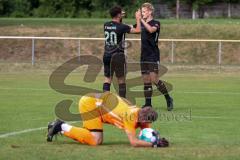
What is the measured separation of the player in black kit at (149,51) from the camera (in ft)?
55.2

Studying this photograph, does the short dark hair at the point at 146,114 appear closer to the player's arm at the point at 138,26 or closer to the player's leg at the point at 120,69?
the player's arm at the point at 138,26

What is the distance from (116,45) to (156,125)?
3.13 metres

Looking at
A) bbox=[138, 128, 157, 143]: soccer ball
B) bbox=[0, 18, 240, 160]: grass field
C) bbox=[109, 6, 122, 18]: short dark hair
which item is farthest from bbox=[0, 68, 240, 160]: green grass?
bbox=[109, 6, 122, 18]: short dark hair

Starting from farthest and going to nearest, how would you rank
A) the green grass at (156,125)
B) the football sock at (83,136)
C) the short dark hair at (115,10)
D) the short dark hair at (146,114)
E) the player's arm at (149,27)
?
the short dark hair at (115,10) < the player's arm at (149,27) < the football sock at (83,136) < the short dark hair at (146,114) < the green grass at (156,125)

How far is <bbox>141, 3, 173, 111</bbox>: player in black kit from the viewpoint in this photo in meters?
16.8

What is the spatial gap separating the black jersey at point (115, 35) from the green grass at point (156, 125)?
1.61 metres

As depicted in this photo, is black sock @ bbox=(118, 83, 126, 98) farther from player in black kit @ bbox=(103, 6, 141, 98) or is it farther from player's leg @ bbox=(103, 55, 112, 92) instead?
player's leg @ bbox=(103, 55, 112, 92)

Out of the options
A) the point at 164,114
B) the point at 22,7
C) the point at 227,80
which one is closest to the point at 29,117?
the point at 164,114

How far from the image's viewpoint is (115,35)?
1694 centimetres

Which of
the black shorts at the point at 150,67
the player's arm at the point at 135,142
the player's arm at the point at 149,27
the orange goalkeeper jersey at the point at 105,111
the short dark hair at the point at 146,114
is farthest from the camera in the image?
the black shorts at the point at 150,67

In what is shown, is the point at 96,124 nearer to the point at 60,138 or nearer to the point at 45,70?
the point at 60,138

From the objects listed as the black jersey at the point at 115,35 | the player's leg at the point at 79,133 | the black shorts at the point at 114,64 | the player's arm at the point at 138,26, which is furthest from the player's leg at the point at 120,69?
the player's leg at the point at 79,133

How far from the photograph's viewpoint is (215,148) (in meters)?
11.4

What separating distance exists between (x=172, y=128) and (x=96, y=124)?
2525 mm
